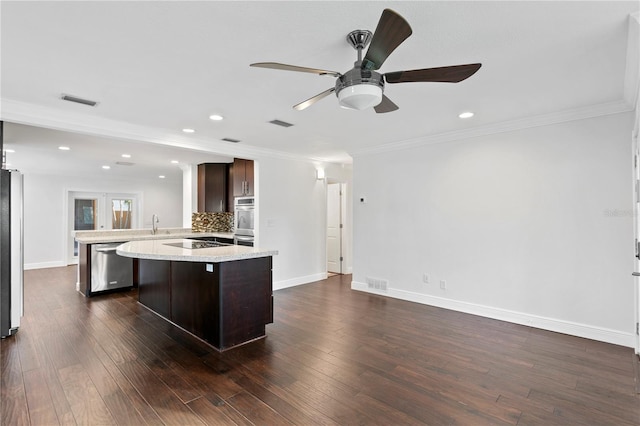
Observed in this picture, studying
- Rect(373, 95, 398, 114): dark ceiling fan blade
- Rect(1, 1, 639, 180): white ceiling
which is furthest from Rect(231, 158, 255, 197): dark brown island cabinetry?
Rect(373, 95, 398, 114): dark ceiling fan blade

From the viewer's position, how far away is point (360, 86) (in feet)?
6.12

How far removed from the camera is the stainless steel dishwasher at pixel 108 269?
5.09m

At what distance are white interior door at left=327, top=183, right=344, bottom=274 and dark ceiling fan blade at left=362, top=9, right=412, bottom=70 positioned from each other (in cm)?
517

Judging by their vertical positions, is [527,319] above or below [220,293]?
below

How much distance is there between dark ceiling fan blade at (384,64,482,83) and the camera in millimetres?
1742

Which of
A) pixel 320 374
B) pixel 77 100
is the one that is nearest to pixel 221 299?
pixel 320 374

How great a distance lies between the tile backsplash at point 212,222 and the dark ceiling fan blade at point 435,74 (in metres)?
5.68

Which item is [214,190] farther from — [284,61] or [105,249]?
[284,61]

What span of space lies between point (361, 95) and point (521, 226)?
2936mm

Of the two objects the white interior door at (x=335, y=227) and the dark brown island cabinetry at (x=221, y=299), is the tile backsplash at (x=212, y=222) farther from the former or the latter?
the dark brown island cabinetry at (x=221, y=299)

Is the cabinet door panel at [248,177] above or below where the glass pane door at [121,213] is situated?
above

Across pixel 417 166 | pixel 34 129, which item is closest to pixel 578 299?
pixel 417 166

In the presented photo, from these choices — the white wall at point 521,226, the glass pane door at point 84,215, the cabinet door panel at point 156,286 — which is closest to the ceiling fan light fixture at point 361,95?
the white wall at point 521,226

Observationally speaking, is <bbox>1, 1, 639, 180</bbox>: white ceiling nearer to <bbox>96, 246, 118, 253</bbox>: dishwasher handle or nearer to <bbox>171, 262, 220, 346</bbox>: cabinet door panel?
<bbox>171, 262, 220, 346</bbox>: cabinet door panel
